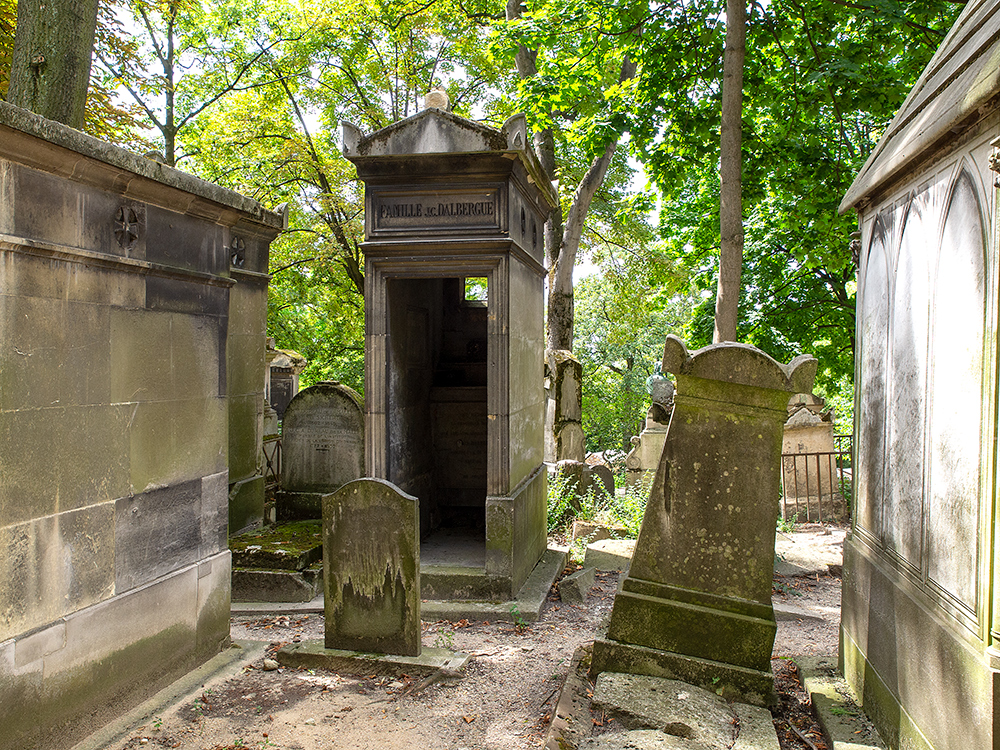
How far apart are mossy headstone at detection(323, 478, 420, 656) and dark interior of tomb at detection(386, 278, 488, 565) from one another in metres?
2.11

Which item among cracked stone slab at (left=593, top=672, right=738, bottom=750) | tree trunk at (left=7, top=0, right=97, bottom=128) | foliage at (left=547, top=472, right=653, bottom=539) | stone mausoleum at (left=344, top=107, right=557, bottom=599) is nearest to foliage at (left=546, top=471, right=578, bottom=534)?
foliage at (left=547, top=472, right=653, bottom=539)

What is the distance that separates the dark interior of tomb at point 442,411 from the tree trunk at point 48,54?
3.52 meters

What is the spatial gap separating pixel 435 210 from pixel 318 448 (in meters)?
3.09

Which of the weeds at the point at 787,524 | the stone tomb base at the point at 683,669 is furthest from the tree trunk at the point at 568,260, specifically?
the stone tomb base at the point at 683,669

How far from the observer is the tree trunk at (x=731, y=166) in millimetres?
6645

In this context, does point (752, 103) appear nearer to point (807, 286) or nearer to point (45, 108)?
point (807, 286)

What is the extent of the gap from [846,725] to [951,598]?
1.14 meters

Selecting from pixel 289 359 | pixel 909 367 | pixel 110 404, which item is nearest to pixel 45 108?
pixel 110 404

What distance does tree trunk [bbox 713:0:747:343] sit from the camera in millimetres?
6645

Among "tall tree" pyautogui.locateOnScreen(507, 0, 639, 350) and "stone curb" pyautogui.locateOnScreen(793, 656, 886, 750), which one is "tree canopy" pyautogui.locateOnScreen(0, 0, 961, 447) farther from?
"stone curb" pyautogui.locateOnScreen(793, 656, 886, 750)

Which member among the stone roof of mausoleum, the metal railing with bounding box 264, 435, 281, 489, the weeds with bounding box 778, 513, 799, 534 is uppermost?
the stone roof of mausoleum

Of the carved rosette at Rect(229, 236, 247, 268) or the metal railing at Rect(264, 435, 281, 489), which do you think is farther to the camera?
the metal railing at Rect(264, 435, 281, 489)

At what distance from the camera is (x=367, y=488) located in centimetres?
447

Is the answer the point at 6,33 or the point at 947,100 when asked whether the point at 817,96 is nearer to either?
the point at 947,100
